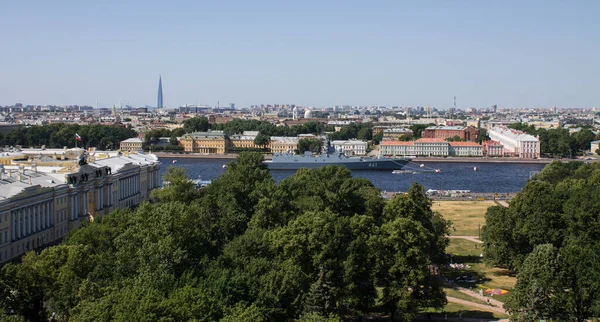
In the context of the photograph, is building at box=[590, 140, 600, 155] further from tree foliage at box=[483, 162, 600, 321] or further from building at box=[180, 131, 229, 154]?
tree foliage at box=[483, 162, 600, 321]

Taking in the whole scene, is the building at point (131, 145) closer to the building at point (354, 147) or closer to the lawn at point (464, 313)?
the building at point (354, 147)

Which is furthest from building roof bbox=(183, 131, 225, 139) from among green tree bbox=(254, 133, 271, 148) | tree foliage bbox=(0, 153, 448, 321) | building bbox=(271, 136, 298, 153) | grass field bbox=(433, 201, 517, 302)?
tree foliage bbox=(0, 153, 448, 321)

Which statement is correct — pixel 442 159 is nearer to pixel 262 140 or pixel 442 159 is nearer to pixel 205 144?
pixel 262 140

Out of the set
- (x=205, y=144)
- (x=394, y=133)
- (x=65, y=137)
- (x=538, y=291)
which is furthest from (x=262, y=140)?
(x=538, y=291)

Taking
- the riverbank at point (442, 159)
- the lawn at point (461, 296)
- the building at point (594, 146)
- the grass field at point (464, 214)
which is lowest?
the lawn at point (461, 296)

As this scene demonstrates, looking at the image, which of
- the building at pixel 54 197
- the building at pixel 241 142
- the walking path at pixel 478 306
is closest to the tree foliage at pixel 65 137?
the building at pixel 241 142

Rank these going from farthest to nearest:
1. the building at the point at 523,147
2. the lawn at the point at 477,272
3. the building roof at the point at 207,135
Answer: the building roof at the point at 207,135
the building at the point at 523,147
the lawn at the point at 477,272

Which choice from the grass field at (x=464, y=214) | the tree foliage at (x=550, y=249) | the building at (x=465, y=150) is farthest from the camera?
the building at (x=465, y=150)
